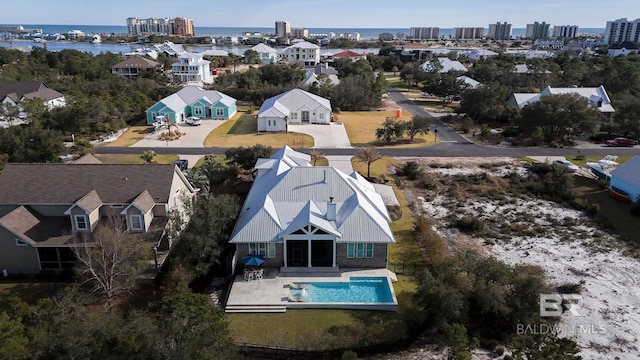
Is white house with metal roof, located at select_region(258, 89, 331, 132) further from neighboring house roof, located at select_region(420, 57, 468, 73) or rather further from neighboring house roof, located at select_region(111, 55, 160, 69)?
neighboring house roof, located at select_region(111, 55, 160, 69)

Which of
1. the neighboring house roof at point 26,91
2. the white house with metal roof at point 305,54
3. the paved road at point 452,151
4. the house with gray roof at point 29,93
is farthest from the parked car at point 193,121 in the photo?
the white house with metal roof at point 305,54

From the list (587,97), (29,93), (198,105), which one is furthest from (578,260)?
(29,93)

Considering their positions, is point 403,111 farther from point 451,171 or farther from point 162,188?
point 162,188

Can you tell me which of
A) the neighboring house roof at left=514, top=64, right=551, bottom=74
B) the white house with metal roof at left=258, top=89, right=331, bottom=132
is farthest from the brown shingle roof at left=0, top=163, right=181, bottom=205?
the neighboring house roof at left=514, top=64, right=551, bottom=74

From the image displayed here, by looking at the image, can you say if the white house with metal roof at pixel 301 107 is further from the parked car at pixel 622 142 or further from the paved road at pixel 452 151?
the parked car at pixel 622 142

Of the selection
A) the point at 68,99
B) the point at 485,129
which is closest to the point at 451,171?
the point at 485,129
